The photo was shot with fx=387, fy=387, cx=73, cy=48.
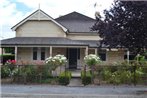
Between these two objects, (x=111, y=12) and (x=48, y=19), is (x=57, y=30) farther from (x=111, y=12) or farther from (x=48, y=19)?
(x=111, y=12)

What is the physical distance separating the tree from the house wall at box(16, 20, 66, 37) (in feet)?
68.6

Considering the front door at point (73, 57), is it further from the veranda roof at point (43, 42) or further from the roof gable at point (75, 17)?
the roof gable at point (75, 17)

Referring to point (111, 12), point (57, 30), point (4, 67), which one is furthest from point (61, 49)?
point (111, 12)

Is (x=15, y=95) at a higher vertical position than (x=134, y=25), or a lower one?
lower

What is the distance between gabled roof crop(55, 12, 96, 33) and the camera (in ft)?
141

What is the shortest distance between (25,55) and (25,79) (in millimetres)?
15750

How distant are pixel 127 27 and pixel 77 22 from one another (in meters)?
26.6

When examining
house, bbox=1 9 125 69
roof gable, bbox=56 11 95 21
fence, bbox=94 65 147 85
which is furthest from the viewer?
roof gable, bbox=56 11 95 21

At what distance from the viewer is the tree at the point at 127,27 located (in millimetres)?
18781

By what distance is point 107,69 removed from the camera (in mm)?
25750

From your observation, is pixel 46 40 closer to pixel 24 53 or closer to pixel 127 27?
pixel 24 53

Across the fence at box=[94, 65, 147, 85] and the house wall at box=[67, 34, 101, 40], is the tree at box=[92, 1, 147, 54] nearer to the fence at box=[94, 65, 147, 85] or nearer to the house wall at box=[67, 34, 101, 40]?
the fence at box=[94, 65, 147, 85]

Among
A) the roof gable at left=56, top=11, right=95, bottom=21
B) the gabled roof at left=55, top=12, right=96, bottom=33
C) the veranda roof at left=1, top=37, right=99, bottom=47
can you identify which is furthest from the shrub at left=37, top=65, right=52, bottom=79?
the roof gable at left=56, top=11, right=95, bottom=21

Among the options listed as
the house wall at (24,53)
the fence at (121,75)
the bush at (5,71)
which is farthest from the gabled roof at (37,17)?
the fence at (121,75)
